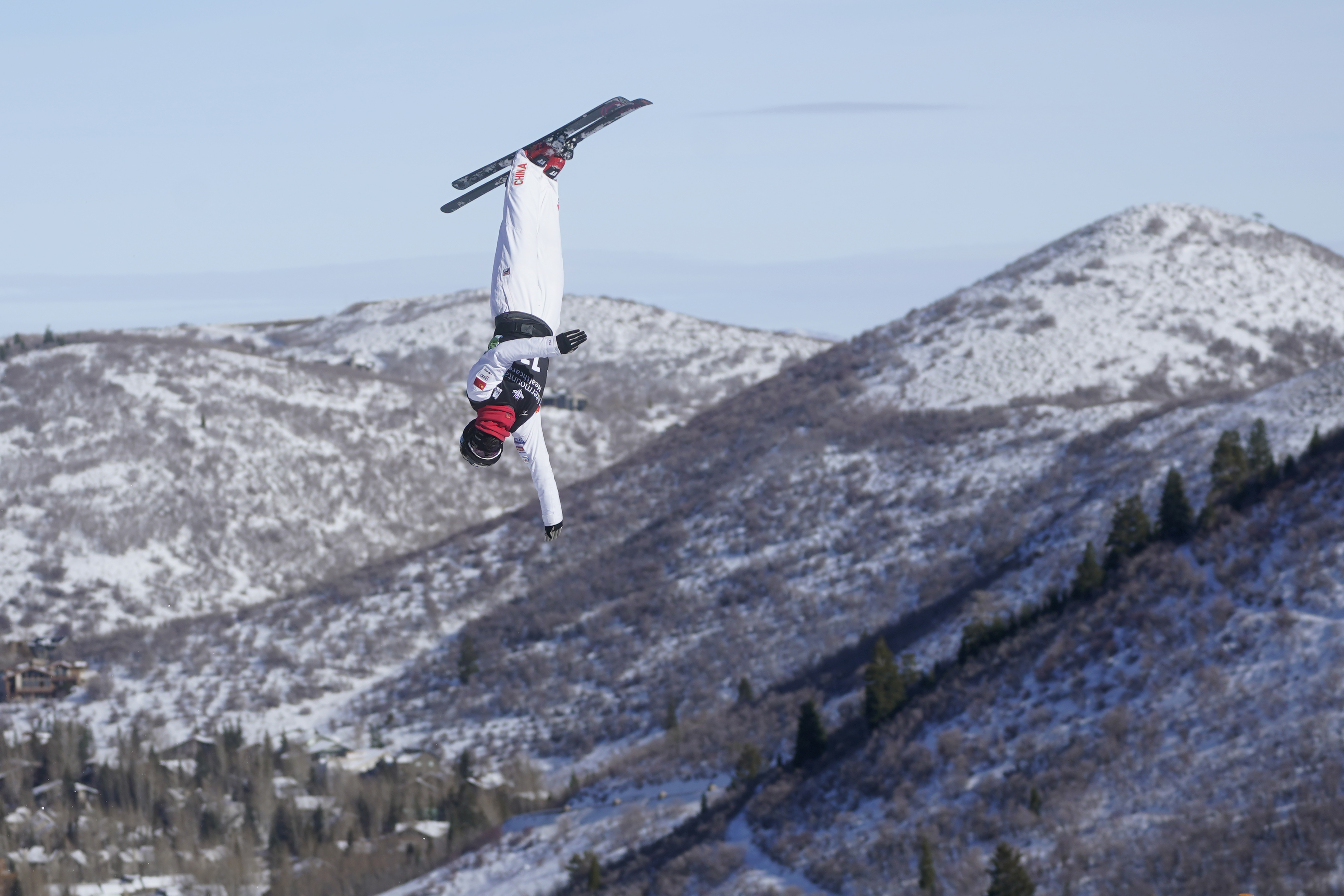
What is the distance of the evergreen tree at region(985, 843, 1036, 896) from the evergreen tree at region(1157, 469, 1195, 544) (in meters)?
23.4

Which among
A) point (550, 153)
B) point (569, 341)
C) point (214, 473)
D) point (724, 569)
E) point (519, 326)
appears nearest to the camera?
point (569, 341)

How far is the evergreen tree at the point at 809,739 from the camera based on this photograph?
64.4m

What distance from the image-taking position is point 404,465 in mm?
154125

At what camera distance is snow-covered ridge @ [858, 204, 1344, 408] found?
399 feet

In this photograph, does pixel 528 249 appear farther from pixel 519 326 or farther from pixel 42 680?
pixel 42 680

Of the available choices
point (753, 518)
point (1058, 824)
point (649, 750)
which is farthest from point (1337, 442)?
point (753, 518)

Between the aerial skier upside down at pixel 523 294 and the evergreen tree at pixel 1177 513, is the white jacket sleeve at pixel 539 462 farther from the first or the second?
the evergreen tree at pixel 1177 513

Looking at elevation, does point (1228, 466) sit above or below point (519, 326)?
below

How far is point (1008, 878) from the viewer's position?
45.2 metres

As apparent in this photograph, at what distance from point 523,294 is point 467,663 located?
284 feet

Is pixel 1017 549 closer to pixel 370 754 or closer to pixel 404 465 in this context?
pixel 370 754

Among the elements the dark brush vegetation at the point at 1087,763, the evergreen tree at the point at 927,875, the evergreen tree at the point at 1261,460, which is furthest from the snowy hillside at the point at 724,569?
the evergreen tree at the point at 927,875

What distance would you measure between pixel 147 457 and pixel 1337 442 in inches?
4550

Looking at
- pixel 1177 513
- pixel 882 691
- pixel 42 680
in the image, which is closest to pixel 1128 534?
pixel 1177 513
